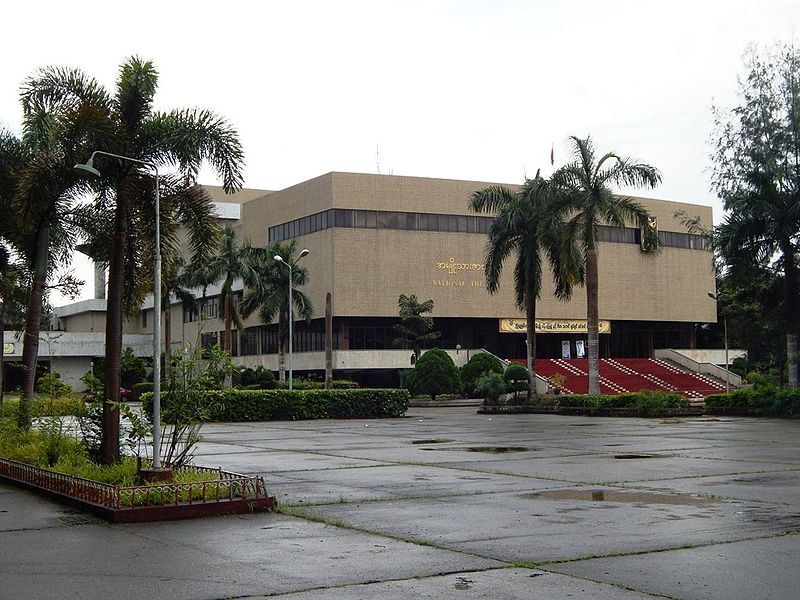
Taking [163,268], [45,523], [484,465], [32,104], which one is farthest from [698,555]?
[32,104]

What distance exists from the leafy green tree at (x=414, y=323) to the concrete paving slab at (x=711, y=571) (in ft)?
189

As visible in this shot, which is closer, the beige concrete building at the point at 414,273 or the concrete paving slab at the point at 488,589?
the concrete paving slab at the point at 488,589

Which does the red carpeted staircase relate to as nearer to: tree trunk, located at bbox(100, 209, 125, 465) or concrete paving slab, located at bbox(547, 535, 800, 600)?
tree trunk, located at bbox(100, 209, 125, 465)

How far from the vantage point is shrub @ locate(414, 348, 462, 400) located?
61.7 m

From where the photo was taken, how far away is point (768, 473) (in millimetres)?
17625

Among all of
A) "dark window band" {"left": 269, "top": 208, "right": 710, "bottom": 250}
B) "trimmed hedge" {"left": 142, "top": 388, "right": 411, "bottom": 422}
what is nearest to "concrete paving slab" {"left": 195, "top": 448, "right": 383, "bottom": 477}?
"trimmed hedge" {"left": 142, "top": 388, "right": 411, "bottom": 422}

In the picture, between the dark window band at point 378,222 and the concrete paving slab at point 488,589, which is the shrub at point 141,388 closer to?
the dark window band at point 378,222

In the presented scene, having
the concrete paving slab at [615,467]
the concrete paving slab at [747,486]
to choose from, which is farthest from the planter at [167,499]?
the concrete paving slab at [747,486]

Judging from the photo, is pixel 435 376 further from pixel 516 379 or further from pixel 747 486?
pixel 747 486

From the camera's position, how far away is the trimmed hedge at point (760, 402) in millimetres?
37594

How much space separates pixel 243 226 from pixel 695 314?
41.6m

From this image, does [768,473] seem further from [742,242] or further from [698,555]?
[742,242]

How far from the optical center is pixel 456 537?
1108 centimetres

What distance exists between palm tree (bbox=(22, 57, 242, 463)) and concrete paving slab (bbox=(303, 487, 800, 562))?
18.9 ft
